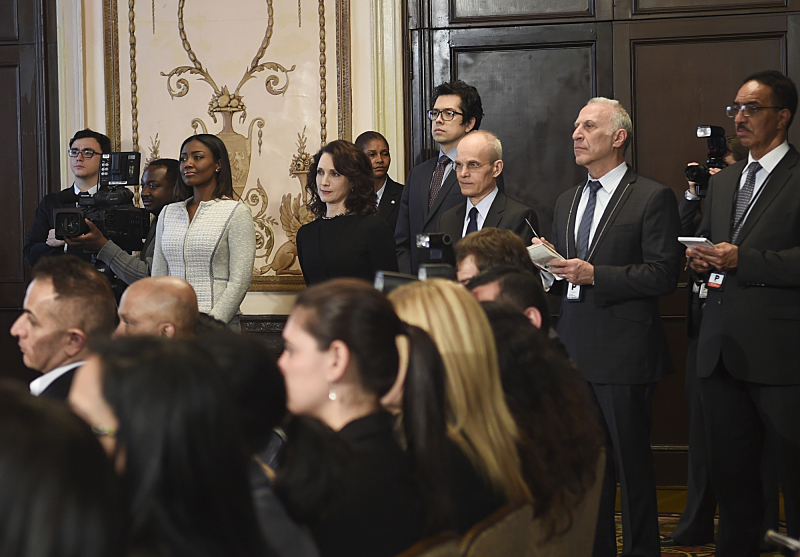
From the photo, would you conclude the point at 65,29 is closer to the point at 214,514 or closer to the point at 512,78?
the point at 512,78

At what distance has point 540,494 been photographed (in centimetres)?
174

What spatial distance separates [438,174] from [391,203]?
0.47 meters

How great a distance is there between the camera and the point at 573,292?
11.8 ft

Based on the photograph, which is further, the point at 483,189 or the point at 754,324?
the point at 483,189

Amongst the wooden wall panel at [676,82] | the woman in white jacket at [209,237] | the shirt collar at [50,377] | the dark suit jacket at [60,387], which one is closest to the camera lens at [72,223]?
the woman in white jacket at [209,237]

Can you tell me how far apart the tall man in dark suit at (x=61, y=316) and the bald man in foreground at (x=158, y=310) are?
0.10 m

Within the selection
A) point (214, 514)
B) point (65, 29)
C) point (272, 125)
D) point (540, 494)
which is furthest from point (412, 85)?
point (214, 514)

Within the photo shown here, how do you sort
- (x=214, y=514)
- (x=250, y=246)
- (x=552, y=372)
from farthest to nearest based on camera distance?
1. (x=250, y=246)
2. (x=552, y=372)
3. (x=214, y=514)

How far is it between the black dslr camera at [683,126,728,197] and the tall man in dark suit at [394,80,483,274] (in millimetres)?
1064

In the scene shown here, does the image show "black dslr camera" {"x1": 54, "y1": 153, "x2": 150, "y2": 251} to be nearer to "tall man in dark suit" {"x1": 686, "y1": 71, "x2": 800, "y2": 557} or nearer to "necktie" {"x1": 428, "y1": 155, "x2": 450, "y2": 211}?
"necktie" {"x1": 428, "y1": 155, "x2": 450, "y2": 211}

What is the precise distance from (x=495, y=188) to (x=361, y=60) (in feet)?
5.65

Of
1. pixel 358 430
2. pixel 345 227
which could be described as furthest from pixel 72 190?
pixel 358 430

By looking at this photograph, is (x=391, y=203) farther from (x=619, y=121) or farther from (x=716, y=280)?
(x=716, y=280)

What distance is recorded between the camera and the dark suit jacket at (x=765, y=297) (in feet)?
11.0
